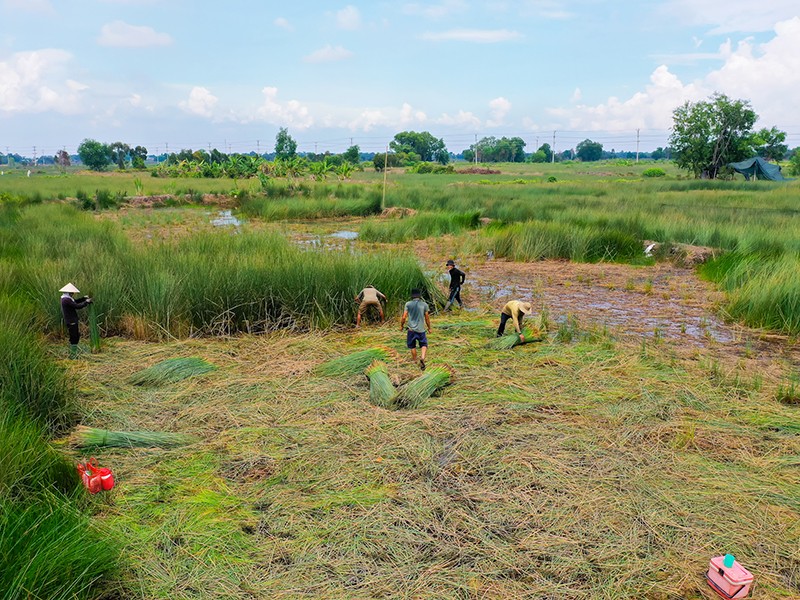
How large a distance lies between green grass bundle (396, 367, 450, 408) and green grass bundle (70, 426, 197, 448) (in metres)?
1.92

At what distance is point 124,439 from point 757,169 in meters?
47.2

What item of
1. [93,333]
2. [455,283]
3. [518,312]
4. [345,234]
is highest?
[345,234]

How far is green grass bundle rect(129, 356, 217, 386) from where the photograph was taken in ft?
19.2

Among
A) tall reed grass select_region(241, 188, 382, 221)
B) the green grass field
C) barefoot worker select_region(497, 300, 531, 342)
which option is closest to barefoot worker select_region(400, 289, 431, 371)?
the green grass field

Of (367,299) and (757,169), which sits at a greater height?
(757,169)

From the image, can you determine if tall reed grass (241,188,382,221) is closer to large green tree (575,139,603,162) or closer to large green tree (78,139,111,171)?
large green tree (78,139,111,171)

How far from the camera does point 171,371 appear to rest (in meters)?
5.96

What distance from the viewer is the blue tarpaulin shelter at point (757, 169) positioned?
39656 millimetres

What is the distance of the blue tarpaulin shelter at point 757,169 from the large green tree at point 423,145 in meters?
69.1

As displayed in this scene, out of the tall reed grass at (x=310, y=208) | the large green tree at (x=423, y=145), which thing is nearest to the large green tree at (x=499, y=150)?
the large green tree at (x=423, y=145)

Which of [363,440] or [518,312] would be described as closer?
[363,440]

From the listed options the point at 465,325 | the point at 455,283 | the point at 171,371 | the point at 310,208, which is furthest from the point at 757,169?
the point at 171,371

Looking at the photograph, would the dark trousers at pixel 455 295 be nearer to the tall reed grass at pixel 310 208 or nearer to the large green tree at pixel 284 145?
the tall reed grass at pixel 310 208

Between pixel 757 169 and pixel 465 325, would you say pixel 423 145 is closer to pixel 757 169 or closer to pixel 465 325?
pixel 757 169
